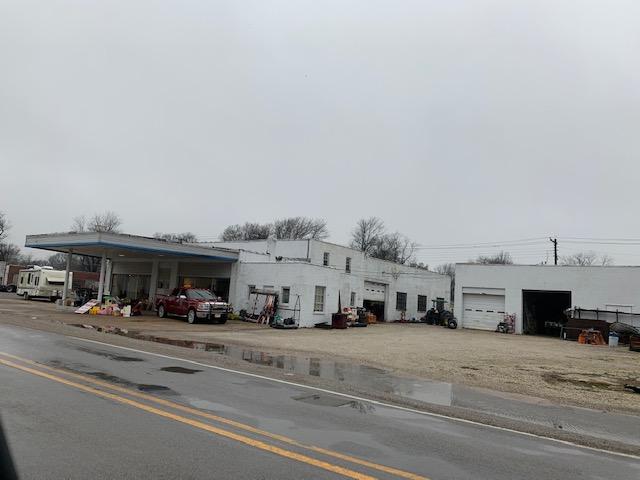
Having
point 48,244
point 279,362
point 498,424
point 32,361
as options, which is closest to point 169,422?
point 498,424

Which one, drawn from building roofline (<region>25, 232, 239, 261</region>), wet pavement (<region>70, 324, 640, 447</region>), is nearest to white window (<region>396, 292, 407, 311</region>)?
building roofline (<region>25, 232, 239, 261</region>)

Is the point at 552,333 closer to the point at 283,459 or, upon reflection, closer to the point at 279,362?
the point at 279,362

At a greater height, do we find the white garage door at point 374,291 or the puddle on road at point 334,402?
the white garage door at point 374,291

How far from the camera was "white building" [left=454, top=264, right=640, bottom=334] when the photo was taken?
36.8m

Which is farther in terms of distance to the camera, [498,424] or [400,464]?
[498,424]

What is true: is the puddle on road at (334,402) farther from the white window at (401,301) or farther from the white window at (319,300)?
the white window at (401,301)

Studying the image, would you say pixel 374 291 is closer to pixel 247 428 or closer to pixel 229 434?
pixel 247 428

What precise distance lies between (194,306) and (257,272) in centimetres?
644

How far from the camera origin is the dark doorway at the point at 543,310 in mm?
40969

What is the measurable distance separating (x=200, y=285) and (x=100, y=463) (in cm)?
3306

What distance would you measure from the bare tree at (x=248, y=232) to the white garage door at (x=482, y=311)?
5704 cm

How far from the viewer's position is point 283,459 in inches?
208

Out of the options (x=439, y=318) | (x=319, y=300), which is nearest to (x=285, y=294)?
(x=319, y=300)

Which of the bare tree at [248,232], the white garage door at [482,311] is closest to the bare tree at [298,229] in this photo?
the bare tree at [248,232]
